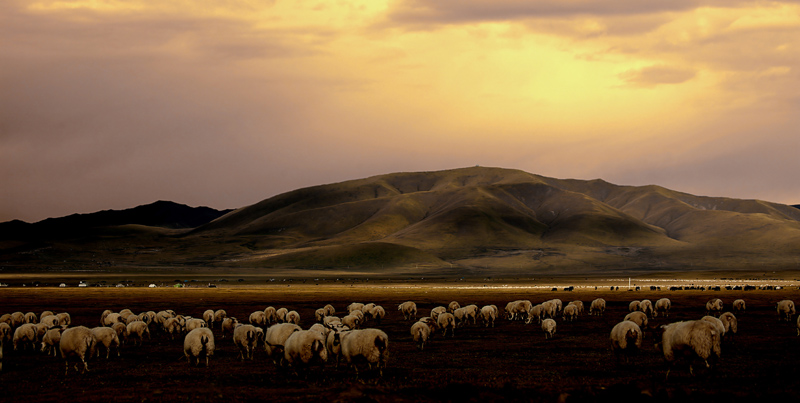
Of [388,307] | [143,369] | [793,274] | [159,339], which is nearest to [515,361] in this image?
[143,369]

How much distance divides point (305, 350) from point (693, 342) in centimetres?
1292

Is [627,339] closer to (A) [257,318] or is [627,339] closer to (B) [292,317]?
(B) [292,317]

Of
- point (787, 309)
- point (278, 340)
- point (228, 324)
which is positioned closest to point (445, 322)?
point (228, 324)

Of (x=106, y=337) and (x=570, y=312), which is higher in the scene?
(x=106, y=337)

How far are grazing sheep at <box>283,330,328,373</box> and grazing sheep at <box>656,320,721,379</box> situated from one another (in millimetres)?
11537

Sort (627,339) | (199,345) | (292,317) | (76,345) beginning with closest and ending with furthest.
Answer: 1. (627,339)
2. (76,345)
3. (199,345)
4. (292,317)

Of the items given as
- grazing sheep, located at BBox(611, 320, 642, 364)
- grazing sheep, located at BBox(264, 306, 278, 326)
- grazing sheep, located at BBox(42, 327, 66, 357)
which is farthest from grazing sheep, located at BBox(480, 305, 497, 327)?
grazing sheep, located at BBox(42, 327, 66, 357)

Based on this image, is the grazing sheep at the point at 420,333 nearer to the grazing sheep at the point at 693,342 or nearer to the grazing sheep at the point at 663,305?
the grazing sheep at the point at 693,342

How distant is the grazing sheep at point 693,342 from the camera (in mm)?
21297

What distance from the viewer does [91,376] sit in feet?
79.4

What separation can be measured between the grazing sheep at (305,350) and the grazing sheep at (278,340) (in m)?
2.03

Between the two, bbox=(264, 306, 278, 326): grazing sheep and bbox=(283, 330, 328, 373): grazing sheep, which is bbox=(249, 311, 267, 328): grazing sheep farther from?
bbox=(283, 330, 328, 373): grazing sheep

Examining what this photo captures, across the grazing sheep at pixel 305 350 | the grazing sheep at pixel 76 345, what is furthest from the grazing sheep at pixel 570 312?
the grazing sheep at pixel 76 345

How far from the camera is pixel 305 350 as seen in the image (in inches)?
890
